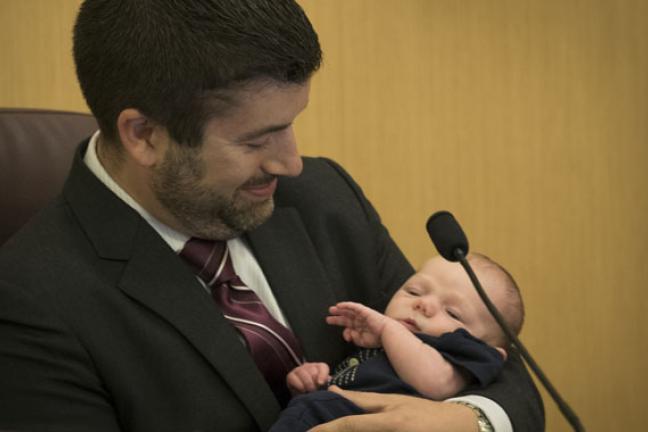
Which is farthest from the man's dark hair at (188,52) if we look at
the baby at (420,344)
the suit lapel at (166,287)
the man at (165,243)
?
the baby at (420,344)

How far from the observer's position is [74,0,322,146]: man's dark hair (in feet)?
4.33

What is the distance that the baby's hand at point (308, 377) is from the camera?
4.57 feet

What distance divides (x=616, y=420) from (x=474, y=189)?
0.93 meters

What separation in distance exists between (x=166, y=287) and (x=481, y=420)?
1.65 feet

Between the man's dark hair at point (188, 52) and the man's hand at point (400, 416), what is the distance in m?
0.46

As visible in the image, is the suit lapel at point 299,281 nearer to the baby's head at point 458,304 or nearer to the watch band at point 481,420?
the baby's head at point 458,304

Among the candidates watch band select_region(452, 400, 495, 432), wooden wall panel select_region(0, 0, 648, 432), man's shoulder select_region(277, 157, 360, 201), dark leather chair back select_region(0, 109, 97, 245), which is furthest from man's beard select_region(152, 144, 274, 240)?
wooden wall panel select_region(0, 0, 648, 432)

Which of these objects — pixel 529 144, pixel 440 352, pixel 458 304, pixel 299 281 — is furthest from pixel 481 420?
pixel 529 144

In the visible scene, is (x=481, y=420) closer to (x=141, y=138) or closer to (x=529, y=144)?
(x=141, y=138)

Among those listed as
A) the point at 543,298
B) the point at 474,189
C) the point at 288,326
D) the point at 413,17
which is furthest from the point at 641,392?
the point at 288,326

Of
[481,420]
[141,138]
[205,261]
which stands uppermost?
[141,138]

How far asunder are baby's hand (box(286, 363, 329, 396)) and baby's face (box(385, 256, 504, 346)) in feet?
0.62

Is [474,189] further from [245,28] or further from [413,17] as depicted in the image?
[245,28]

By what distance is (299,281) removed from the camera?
1574 millimetres
